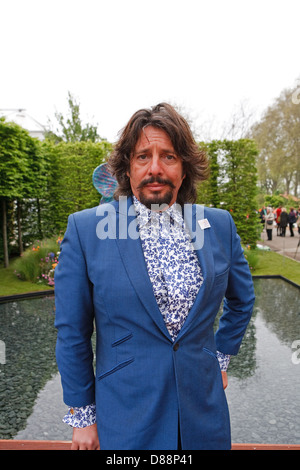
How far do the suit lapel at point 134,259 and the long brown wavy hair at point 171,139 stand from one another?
0.17 metres

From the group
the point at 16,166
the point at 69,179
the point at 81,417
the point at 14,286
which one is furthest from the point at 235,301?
the point at 69,179

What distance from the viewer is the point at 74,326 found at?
1.36m

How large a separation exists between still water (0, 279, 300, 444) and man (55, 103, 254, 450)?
2006mm

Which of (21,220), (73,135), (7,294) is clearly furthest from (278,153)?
(7,294)

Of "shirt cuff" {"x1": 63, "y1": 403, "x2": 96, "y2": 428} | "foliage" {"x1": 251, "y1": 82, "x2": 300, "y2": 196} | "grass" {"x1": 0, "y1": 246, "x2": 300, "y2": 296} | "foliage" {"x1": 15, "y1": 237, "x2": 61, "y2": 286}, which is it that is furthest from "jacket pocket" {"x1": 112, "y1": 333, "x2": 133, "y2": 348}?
"foliage" {"x1": 251, "y1": 82, "x2": 300, "y2": 196}

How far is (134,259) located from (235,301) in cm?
61

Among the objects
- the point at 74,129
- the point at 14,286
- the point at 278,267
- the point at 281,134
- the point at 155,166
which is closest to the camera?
the point at 155,166

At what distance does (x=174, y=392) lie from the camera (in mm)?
1372

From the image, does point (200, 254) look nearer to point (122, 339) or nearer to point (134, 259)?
point (134, 259)

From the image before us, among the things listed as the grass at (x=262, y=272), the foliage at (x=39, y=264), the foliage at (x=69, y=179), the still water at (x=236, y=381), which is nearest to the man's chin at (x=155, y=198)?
the still water at (x=236, y=381)

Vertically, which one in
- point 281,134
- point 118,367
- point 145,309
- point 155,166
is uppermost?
point 281,134

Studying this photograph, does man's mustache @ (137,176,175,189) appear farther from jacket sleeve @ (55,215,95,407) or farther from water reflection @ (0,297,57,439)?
water reflection @ (0,297,57,439)

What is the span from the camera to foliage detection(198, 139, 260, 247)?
12.2 meters
